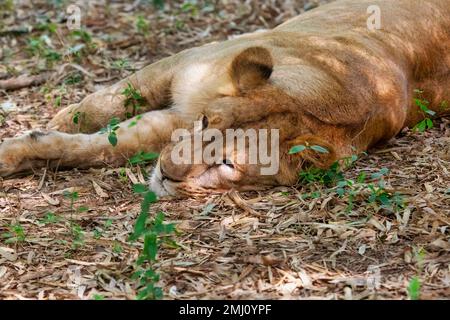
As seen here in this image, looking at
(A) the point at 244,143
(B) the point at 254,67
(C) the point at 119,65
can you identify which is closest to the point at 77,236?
(A) the point at 244,143

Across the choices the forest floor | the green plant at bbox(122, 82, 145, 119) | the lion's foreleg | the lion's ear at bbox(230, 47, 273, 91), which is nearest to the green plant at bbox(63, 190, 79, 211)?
the forest floor

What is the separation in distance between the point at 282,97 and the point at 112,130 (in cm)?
118

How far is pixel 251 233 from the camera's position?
4.62 metres

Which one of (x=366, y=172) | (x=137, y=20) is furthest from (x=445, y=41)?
(x=137, y=20)

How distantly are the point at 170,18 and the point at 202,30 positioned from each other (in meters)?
0.39

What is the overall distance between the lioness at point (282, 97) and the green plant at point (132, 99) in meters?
0.04

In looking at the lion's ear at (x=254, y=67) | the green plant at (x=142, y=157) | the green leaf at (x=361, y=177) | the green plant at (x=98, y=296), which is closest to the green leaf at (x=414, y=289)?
the green leaf at (x=361, y=177)

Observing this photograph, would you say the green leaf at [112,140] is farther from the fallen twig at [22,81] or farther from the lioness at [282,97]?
the fallen twig at [22,81]

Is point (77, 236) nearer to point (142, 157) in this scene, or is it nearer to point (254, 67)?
point (142, 157)

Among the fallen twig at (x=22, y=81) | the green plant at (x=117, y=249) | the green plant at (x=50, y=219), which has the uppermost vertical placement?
the fallen twig at (x=22, y=81)

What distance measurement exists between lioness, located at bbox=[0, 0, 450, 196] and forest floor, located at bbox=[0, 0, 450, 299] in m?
0.14

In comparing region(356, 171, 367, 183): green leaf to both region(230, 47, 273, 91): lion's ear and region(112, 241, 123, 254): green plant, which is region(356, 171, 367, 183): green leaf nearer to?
region(230, 47, 273, 91): lion's ear

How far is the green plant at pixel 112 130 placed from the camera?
5343 mm

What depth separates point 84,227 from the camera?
4.72 metres
